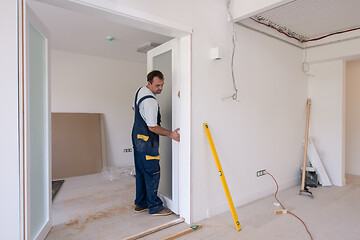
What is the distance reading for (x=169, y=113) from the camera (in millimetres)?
2785

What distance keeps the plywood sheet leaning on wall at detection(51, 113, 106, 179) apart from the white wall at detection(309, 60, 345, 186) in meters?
4.07

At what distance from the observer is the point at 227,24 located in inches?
106

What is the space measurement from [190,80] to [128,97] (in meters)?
3.09

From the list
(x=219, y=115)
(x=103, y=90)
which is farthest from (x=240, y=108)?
(x=103, y=90)

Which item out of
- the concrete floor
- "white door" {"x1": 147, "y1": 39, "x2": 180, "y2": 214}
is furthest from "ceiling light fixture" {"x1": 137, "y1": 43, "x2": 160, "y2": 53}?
the concrete floor

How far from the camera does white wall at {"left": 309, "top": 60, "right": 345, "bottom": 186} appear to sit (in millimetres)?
3748

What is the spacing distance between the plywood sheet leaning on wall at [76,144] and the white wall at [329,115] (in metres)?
4.07

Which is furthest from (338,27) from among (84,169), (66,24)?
(84,169)

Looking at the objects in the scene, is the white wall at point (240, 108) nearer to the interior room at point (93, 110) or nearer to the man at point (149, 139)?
the man at point (149, 139)

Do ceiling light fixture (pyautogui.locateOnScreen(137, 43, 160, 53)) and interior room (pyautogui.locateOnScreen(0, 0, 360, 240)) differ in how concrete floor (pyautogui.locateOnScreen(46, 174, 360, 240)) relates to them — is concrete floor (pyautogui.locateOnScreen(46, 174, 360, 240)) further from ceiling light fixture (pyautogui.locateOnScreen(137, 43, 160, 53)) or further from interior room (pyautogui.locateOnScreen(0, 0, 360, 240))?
ceiling light fixture (pyautogui.locateOnScreen(137, 43, 160, 53))

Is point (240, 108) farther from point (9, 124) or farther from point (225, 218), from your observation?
point (9, 124)

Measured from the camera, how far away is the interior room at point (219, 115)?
1.69 metres

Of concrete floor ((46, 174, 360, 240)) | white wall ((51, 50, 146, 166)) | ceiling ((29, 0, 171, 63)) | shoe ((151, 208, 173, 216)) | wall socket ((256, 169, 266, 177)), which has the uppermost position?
ceiling ((29, 0, 171, 63))

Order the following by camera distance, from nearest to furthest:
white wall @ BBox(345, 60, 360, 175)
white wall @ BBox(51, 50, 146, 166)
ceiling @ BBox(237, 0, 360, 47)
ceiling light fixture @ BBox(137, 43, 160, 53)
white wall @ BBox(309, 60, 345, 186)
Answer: ceiling @ BBox(237, 0, 360, 47)
white wall @ BBox(309, 60, 345, 186)
ceiling light fixture @ BBox(137, 43, 160, 53)
white wall @ BBox(51, 50, 146, 166)
white wall @ BBox(345, 60, 360, 175)
